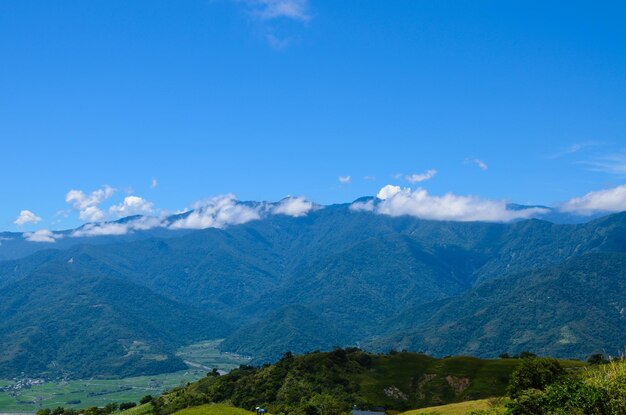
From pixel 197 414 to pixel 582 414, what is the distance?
8178cm

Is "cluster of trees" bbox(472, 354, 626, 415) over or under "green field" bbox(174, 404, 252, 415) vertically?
over

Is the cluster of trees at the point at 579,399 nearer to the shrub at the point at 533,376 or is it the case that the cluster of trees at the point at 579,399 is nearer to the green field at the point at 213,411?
the shrub at the point at 533,376

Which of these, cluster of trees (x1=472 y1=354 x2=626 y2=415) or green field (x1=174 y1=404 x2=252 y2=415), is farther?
green field (x1=174 y1=404 x2=252 y2=415)

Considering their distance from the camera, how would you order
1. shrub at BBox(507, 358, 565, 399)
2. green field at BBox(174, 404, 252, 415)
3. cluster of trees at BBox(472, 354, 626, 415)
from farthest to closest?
green field at BBox(174, 404, 252, 415) < shrub at BBox(507, 358, 565, 399) < cluster of trees at BBox(472, 354, 626, 415)

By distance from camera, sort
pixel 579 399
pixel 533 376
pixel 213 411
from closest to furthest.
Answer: pixel 579 399, pixel 533 376, pixel 213 411

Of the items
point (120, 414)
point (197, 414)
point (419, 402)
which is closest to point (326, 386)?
point (419, 402)

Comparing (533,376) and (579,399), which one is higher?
(579,399)

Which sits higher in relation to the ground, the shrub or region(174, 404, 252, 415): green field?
the shrub

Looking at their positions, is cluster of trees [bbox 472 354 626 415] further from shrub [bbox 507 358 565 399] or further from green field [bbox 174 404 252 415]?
green field [bbox 174 404 252 415]

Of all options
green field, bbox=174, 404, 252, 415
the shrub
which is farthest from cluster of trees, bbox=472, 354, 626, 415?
green field, bbox=174, 404, 252, 415

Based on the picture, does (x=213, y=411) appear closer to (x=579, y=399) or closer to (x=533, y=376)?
(x=533, y=376)

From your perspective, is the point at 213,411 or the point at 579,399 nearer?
the point at 579,399

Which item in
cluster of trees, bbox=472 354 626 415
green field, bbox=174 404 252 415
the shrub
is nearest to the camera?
cluster of trees, bbox=472 354 626 415

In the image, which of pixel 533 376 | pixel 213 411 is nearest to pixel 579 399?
pixel 533 376
